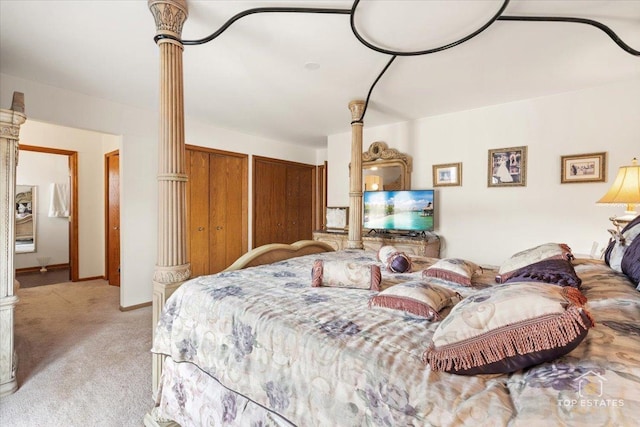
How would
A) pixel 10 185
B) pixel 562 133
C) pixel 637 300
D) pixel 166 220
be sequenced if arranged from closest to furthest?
pixel 637 300 < pixel 166 220 < pixel 10 185 < pixel 562 133

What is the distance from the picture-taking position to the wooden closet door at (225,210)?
4.53 m

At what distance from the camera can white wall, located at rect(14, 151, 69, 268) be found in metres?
5.28

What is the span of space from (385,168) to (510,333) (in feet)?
12.3

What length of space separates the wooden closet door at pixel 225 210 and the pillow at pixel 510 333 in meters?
→ 4.21

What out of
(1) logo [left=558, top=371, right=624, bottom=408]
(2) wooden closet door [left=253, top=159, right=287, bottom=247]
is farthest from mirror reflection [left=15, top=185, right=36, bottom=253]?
(1) logo [left=558, top=371, right=624, bottom=408]

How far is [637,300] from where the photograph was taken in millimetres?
1039

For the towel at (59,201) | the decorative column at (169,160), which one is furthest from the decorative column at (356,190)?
the towel at (59,201)

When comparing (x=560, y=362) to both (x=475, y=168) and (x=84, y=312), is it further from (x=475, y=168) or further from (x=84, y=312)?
(x=84, y=312)

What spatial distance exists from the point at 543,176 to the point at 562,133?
0.47 meters

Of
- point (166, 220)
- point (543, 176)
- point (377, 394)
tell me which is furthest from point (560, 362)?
point (543, 176)

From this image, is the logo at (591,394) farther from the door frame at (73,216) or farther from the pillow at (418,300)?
the door frame at (73,216)

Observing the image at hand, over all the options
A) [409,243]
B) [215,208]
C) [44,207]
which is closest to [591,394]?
[409,243]

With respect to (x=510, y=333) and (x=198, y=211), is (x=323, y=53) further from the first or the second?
(x=198, y=211)

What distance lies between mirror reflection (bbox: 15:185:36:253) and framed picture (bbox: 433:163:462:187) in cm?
687
